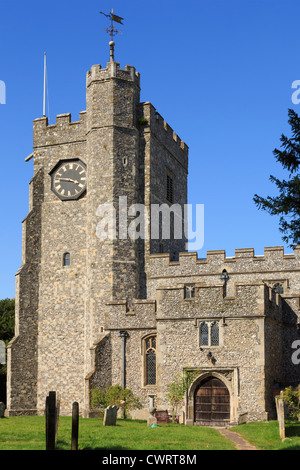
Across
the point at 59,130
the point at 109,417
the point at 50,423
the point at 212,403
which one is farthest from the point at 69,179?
the point at 50,423

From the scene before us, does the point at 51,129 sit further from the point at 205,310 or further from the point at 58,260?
the point at 205,310

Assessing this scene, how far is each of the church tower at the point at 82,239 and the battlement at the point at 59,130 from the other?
0.22ft

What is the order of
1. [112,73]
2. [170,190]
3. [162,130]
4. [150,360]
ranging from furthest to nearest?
[170,190]
[162,130]
[112,73]
[150,360]

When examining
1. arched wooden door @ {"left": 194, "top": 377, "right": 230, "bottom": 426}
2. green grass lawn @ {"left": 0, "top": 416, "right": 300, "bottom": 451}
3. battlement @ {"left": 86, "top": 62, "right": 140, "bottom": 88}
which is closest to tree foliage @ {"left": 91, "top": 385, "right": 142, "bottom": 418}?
arched wooden door @ {"left": 194, "top": 377, "right": 230, "bottom": 426}

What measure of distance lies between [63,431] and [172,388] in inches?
280

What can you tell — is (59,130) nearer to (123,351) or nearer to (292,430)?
(123,351)

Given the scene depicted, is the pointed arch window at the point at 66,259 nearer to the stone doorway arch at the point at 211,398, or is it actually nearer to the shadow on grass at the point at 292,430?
the stone doorway arch at the point at 211,398

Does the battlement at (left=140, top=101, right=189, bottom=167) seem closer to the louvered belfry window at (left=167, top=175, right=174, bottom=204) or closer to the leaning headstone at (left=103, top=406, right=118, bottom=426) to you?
the louvered belfry window at (left=167, top=175, right=174, bottom=204)

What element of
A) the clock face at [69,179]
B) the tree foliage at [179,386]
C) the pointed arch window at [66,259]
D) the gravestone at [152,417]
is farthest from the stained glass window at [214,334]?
the clock face at [69,179]

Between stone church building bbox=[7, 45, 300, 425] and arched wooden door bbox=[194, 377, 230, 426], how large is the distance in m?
0.04

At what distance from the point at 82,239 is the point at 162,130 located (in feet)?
27.5

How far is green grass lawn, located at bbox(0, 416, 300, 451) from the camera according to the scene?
63.2 feet

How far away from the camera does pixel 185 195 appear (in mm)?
45969

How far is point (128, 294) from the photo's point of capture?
35.7 metres
